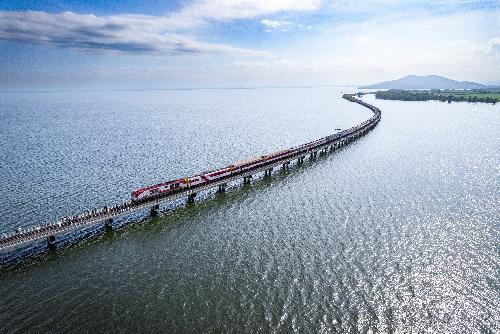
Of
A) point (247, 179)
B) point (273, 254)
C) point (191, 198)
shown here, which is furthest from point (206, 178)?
point (273, 254)

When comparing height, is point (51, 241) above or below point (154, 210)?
above

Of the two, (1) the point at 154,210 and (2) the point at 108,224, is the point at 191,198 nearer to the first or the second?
(1) the point at 154,210

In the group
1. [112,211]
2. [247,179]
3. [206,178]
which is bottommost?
[247,179]

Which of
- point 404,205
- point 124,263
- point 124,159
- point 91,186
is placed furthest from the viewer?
point 124,159

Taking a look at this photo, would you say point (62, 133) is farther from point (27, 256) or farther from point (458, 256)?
point (458, 256)

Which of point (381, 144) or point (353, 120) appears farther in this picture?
point (353, 120)

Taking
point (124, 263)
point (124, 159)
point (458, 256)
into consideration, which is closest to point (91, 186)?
point (124, 159)

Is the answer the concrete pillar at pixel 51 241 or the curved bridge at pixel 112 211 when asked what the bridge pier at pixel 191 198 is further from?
the concrete pillar at pixel 51 241

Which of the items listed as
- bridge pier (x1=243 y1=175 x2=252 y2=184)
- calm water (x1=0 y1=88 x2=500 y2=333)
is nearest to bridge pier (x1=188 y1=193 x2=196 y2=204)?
calm water (x1=0 y1=88 x2=500 y2=333)

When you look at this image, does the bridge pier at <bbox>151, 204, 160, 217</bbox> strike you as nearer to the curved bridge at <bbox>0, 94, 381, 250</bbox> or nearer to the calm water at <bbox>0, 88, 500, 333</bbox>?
the curved bridge at <bbox>0, 94, 381, 250</bbox>

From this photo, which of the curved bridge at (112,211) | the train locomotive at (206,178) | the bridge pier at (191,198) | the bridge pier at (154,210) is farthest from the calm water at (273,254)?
the train locomotive at (206,178)
